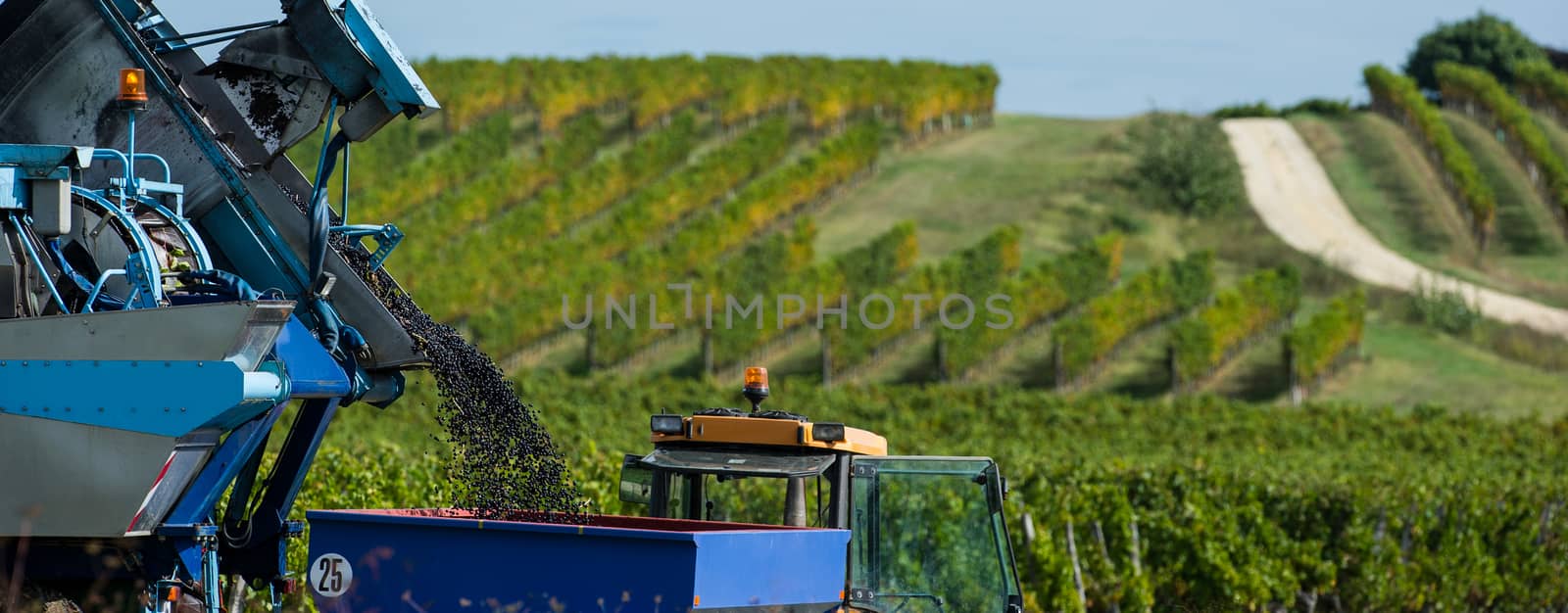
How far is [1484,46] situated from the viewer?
97.6 m

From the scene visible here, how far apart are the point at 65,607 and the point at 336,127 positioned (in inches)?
88.6

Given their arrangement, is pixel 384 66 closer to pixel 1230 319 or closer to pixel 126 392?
pixel 126 392

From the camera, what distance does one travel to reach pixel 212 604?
653cm

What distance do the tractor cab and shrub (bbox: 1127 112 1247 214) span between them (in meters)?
57.0

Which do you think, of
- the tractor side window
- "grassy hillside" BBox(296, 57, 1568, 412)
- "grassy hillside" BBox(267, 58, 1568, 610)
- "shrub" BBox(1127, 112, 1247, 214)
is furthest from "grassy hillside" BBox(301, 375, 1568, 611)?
"shrub" BBox(1127, 112, 1247, 214)

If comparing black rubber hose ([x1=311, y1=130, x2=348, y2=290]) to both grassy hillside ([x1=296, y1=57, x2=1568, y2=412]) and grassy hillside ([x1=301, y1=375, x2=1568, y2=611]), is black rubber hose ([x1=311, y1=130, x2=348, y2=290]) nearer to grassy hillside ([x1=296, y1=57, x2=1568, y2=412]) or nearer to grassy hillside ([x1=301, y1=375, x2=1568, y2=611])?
grassy hillside ([x1=301, y1=375, x2=1568, y2=611])

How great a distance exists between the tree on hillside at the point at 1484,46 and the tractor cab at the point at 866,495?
95.6 meters

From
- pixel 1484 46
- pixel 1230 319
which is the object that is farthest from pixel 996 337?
pixel 1484 46

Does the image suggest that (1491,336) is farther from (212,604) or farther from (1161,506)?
(212,604)

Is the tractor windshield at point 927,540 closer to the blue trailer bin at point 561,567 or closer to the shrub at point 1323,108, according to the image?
the blue trailer bin at point 561,567

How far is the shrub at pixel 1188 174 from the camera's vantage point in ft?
207

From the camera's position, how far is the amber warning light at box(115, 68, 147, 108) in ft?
23.0

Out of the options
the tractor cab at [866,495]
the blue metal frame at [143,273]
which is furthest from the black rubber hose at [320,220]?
the tractor cab at [866,495]

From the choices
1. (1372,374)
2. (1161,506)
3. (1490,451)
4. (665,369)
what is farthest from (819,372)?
(1161,506)
